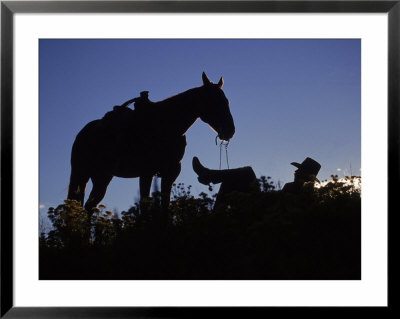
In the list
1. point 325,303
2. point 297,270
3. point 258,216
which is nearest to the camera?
A: point 325,303

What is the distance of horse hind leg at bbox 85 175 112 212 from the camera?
4410mm

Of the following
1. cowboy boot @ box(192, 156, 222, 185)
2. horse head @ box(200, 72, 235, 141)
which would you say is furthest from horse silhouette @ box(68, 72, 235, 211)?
cowboy boot @ box(192, 156, 222, 185)

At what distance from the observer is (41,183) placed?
13.6ft

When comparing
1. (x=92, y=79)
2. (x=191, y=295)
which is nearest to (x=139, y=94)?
(x=92, y=79)

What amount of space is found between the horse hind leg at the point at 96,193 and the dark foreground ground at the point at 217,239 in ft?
0.34

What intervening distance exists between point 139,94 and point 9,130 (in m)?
1.21

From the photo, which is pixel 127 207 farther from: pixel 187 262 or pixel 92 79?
pixel 92 79

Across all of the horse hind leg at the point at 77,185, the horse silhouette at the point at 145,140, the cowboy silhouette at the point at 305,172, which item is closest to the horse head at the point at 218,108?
the horse silhouette at the point at 145,140

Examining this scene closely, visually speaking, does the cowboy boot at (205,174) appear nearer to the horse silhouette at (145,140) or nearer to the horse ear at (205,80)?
the horse silhouette at (145,140)

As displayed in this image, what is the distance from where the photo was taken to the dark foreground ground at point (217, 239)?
401 cm

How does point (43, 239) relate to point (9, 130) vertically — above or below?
below

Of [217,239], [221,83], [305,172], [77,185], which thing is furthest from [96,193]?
[305,172]

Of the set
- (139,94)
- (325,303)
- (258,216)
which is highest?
(139,94)

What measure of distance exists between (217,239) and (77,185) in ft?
4.71
